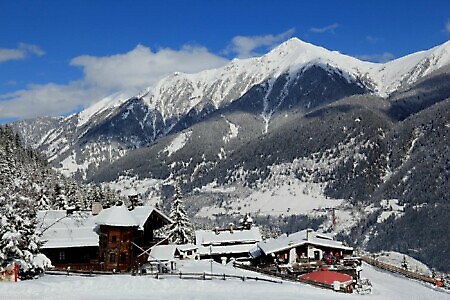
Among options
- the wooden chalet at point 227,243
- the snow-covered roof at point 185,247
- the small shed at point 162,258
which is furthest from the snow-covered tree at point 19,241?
the wooden chalet at point 227,243

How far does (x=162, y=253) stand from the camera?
211 ft

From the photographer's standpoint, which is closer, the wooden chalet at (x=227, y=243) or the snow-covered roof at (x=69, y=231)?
the snow-covered roof at (x=69, y=231)

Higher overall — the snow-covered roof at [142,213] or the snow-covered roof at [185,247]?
the snow-covered roof at [142,213]

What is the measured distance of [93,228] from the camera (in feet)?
198

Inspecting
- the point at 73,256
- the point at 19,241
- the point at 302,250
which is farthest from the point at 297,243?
the point at 19,241

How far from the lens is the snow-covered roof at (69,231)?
59.6m

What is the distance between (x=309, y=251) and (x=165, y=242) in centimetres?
1854

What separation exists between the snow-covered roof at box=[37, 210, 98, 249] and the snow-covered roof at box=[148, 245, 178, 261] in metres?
6.84

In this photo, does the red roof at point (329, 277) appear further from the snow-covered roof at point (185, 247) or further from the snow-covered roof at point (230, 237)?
the snow-covered roof at point (230, 237)

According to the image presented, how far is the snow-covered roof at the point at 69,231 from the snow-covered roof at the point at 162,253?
684 centimetres

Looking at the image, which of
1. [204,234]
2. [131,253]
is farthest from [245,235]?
[131,253]

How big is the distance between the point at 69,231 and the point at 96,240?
343 centimetres

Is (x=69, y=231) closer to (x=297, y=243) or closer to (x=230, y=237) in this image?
(x=297, y=243)

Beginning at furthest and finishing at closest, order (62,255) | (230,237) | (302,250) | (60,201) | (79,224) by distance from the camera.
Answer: (230,237) < (60,201) < (302,250) < (79,224) < (62,255)
